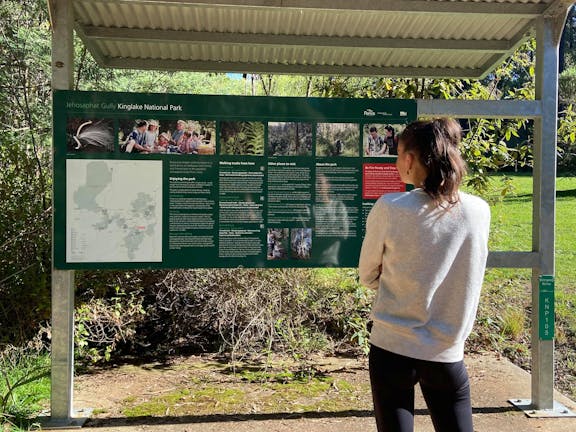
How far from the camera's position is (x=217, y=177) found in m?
4.30

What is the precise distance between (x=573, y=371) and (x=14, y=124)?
20.9 ft

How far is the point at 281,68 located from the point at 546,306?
309 centimetres

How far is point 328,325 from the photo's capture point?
6551 mm

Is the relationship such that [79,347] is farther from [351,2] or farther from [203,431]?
[351,2]

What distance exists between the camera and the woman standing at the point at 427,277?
219cm

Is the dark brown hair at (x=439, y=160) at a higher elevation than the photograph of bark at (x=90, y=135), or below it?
below

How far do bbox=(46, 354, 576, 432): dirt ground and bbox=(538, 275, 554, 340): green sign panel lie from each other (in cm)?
64

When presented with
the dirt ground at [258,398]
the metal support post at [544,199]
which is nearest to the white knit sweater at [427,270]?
the dirt ground at [258,398]

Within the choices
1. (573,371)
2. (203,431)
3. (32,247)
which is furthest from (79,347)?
(573,371)

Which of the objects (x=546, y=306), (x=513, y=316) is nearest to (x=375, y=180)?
(x=546, y=306)

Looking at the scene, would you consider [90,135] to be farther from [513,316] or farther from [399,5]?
[513,316]

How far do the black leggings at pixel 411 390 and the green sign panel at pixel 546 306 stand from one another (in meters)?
2.50

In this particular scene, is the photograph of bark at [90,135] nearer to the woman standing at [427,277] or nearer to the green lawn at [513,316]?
the woman standing at [427,277]

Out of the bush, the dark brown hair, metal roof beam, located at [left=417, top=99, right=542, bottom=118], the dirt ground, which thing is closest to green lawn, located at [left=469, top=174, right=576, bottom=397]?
Result: the dirt ground
